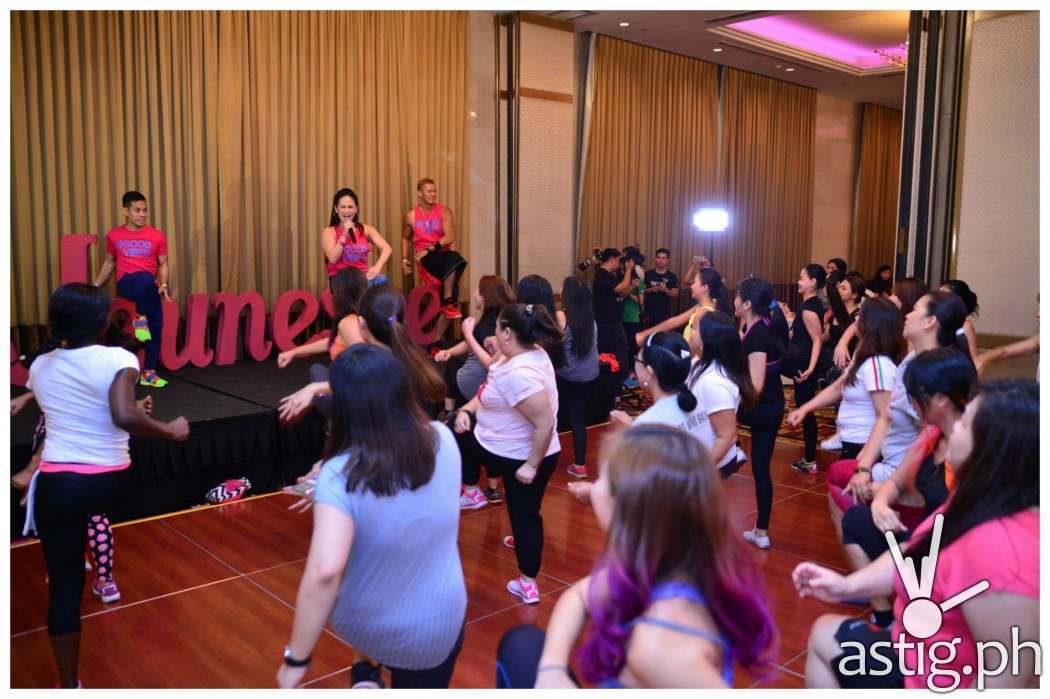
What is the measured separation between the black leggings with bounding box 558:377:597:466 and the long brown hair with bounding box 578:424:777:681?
3.76m

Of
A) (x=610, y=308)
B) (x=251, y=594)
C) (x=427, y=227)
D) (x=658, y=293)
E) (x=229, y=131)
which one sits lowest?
(x=251, y=594)

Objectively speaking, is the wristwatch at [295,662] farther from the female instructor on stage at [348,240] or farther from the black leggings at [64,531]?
the female instructor on stage at [348,240]

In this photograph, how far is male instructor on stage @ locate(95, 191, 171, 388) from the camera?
19.2 feet

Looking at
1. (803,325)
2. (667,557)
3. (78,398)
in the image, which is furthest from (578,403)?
(667,557)

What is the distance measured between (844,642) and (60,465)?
2.23 meters

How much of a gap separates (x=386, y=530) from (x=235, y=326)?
5.23 meters

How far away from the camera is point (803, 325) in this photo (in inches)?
233

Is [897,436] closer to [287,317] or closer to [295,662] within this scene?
[295,662]

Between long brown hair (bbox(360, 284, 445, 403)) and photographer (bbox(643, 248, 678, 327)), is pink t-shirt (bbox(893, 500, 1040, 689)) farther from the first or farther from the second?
photographer (bbox(643, 248, 678, 327))

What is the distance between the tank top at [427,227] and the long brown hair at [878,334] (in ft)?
15.6

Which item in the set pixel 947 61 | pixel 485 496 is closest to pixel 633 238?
pixel 947 61

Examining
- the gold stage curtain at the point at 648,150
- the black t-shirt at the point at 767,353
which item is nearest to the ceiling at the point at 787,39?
the gold stage curtain at the point at 648,150

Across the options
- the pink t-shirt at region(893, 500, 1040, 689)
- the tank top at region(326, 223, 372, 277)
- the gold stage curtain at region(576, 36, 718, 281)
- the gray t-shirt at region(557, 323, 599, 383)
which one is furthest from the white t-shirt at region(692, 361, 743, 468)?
the gold stage curtain at region(576, 36, 718, 281)

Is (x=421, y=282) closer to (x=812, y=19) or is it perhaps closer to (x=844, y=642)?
(x=812, y=19)
